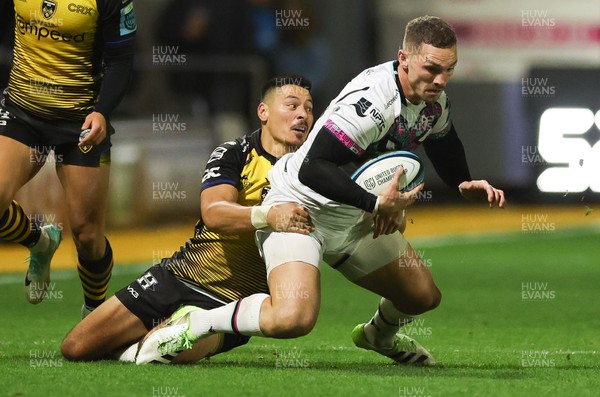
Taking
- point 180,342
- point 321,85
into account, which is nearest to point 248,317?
point 180,342

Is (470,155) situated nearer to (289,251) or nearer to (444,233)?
(444,233)

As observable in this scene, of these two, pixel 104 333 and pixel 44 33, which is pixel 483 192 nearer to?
pixel 104 333

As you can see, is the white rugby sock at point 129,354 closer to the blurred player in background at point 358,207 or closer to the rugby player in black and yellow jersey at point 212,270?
the rugby player in black and yellow jersey at point 212,270

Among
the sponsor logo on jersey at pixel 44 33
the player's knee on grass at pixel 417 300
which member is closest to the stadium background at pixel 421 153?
the sponsor logo on jersey at pixel 44 33

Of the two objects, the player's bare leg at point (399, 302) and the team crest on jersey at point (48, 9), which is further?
the team crest on jersey at point (48, 9)

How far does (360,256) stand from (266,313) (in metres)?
0.68

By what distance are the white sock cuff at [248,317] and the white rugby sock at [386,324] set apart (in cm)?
85

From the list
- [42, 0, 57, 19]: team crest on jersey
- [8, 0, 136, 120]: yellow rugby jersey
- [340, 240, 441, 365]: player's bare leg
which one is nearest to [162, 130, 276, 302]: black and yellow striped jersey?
[340, 240, 441, 365]: player's bare leg

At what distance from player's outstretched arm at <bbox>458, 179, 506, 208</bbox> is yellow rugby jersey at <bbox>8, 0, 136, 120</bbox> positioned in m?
2.26

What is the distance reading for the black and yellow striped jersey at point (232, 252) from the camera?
6852 mm

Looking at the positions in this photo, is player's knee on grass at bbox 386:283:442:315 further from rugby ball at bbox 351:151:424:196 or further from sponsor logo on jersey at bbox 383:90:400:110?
sponsor logo on jersey at bbox 383:90:400:110

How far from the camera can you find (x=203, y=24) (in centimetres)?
1675

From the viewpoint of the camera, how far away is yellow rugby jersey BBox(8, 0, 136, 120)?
7598 millimetres

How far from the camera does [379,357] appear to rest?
7359mm
